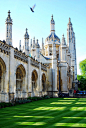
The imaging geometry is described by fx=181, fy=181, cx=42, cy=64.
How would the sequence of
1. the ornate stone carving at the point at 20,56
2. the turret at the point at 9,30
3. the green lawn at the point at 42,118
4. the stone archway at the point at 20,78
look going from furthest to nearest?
the stone archway at the point at 20,78 < the ornate stone carving at the point at 20,56 < the turret at the point at 9,30 < the green lawn at the point at 42,118

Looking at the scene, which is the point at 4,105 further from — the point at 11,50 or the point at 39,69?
the point at 39,69

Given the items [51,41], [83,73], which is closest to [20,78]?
[51,41]

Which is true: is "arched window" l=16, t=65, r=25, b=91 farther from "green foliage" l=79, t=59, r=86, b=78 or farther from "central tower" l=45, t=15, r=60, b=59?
"green foliage" l=79, t=59, r=86, b=78

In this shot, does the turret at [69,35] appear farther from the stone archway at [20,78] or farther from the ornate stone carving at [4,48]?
the ornate stone carving at [4,48]

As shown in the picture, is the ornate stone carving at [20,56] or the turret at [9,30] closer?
the turret at [9,30]

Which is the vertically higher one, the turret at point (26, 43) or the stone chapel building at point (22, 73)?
the turret at point (26, 43)

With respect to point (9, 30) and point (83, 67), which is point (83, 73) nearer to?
point (83, 67)

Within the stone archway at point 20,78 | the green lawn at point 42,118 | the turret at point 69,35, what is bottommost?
the green lawn at point 42,118

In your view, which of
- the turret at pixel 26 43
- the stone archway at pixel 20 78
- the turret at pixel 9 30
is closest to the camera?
the turret at pixel 9 30

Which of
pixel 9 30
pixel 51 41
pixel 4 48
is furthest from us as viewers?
pixel 51 41

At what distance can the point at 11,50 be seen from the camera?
1748 centimetres

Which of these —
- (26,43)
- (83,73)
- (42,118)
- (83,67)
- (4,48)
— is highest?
(83,67)

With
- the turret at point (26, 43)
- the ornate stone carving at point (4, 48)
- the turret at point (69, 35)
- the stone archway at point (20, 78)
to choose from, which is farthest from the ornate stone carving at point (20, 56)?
the turret at point (69, 35)

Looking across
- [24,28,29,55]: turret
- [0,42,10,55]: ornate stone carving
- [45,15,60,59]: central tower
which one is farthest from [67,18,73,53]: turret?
[0,42,10,55]: ornate stone carving
